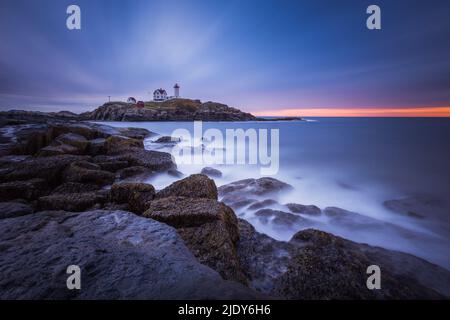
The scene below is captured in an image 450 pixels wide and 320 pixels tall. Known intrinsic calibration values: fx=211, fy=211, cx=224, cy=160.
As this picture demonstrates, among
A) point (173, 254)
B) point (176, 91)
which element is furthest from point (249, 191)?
point (176, 91)

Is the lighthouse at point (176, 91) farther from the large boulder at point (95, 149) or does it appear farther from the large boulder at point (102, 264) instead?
the large boulder at point (102, 264)

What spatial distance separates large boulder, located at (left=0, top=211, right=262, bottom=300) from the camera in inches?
69.2

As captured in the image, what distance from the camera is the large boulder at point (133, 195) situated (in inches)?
186

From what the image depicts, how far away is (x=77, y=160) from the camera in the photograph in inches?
285

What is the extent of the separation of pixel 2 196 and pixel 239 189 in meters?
6.38

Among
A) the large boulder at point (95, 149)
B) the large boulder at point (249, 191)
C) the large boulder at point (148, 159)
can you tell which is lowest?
the large boulder at point (249, 191)

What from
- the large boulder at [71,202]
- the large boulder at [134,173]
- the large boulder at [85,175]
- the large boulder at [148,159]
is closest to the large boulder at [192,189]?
the large boulder at [71,202]

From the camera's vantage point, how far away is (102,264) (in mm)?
2076

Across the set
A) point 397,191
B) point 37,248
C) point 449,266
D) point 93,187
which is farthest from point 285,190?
point 37,248

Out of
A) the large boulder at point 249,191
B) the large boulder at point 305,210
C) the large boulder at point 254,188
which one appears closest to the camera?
the large boulder at point 305,210

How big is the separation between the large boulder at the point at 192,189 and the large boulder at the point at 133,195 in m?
0.28

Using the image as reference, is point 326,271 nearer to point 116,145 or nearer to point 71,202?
point 71,202

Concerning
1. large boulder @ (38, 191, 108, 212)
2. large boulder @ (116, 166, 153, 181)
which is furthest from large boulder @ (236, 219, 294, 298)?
large boulder @ (116, 166, 153, 181)
